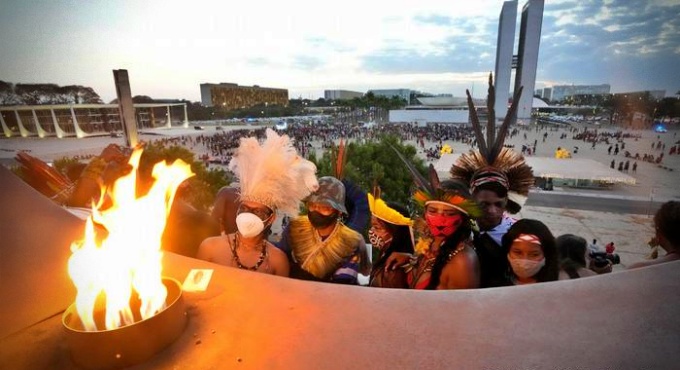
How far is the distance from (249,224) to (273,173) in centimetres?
51

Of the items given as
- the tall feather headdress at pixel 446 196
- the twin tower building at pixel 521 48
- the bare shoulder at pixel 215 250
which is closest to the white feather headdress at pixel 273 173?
the bare shoulder at pixel 215 250

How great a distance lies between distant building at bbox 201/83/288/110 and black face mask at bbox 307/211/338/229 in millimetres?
123716

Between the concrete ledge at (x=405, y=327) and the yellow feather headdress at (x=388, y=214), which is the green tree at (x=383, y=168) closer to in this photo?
the yellow feather headdress at (x=388, y=214)

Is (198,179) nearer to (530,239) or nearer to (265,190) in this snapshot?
(265,190)

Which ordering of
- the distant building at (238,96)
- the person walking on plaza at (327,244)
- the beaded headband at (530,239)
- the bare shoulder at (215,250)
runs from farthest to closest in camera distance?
the distant building at (238,96)
the person walking on plaza at (327,244)
the bare shoulder at (215,250)
the beaded headband at (530,239)

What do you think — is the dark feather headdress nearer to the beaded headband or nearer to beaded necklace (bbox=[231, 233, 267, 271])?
the beaded headband

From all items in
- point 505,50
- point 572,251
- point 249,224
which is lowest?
point 572,251

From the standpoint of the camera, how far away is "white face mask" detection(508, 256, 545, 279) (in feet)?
9.39

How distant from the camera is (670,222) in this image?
311 centimetres

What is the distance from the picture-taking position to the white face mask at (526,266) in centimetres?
286

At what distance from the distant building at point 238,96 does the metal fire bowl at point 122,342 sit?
412 ft

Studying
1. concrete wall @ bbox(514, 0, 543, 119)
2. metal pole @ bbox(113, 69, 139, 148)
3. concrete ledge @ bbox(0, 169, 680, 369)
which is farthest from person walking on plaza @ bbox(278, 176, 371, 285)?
concrete wall @ bbox(514, 0, 543, 119)

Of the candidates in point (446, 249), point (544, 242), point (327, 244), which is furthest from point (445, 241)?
point (327, 244)

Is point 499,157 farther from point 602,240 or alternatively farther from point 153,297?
point 602,240
